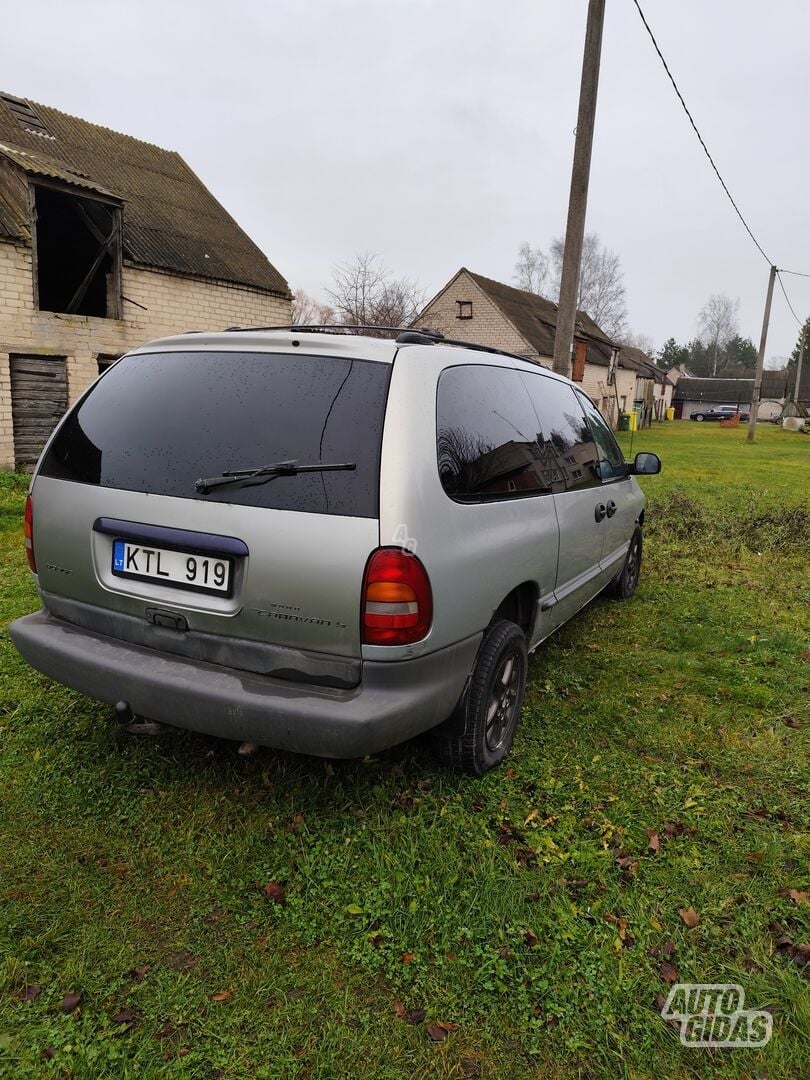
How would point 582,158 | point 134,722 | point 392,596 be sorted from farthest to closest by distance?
point 582,158 → point 134,722 → point 392,596

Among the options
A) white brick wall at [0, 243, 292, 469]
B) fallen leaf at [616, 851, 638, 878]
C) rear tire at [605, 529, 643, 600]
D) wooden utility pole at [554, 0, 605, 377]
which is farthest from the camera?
white brick wall at [0, 243, 292, 469]

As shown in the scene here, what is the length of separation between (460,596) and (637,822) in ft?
3.92

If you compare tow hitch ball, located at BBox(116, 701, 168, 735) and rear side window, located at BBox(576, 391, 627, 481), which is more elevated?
rear side window, located at BBox(576, 391, 627, 481)

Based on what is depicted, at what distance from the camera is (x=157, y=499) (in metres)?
2.43

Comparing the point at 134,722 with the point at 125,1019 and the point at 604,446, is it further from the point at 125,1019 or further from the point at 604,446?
the point at 604,446

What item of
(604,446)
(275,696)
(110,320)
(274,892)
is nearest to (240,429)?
(275,696)

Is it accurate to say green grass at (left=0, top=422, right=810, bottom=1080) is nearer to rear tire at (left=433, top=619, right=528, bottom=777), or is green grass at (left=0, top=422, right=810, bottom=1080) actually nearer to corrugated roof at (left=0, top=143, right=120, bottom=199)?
rear tire at (left=433, top=619, right=528, bottom=777)

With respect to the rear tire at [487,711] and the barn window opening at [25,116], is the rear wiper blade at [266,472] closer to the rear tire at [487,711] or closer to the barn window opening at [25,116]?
the rear tire at [487,711]

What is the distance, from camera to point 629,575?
5.73 metres

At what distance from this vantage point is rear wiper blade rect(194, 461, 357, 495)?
224 cm

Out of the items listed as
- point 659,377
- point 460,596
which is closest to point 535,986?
point 460,596

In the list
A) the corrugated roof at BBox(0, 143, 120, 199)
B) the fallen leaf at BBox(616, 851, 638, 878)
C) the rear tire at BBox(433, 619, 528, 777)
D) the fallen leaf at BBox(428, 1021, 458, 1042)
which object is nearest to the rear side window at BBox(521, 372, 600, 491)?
the rear tire at BBox(433, 619, 528, 777)

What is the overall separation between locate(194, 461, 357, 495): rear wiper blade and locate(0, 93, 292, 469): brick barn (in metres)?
11.8

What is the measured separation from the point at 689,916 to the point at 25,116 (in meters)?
19.9
